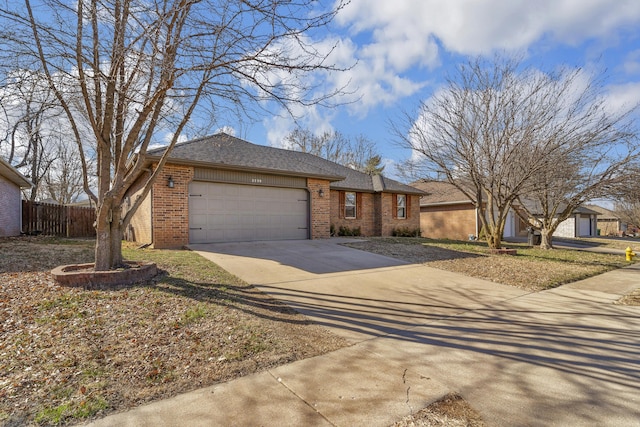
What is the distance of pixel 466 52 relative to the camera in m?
11.0

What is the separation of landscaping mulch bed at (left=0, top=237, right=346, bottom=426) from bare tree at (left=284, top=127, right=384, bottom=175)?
2587 cm

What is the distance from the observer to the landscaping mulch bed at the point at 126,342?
2639 mm

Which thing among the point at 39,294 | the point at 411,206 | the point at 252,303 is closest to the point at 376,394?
the point at 252,303

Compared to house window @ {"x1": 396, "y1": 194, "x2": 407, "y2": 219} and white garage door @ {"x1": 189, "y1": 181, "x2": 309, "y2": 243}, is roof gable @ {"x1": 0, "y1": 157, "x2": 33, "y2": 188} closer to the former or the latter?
white garage door @ {"x1": 189, "y1": 181, "x2": 309, "y2": 243}

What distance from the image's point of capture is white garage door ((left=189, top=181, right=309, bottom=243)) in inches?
435

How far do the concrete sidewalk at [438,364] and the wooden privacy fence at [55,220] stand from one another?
44.2ft

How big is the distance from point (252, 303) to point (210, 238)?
265 inches

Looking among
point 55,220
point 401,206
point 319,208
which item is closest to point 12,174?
point 55,220

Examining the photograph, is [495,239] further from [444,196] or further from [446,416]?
[446,416]

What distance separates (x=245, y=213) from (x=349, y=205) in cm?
637

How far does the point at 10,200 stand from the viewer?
13.5m

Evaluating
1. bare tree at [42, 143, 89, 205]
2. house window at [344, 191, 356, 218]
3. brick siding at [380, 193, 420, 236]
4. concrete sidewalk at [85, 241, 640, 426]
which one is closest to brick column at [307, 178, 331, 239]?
house window at [344, 191, 356, 218]

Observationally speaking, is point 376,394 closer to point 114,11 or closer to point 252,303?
point 252,303

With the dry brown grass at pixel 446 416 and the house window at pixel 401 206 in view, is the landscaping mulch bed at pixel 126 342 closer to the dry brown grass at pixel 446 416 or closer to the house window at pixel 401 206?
the dry brown grass at pixel 446 416
